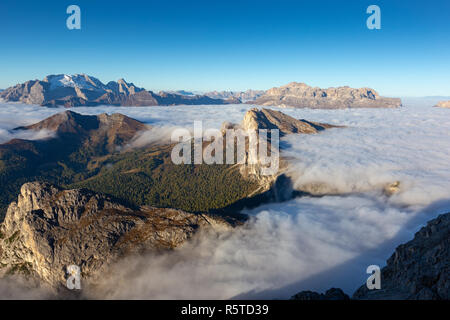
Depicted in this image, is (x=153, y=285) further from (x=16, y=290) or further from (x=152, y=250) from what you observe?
(x=16, y=290)

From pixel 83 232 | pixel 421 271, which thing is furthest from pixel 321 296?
pixel 83 232

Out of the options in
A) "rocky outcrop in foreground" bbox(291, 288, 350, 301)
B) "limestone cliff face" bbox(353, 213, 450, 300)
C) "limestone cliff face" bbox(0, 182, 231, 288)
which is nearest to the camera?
"limestone cliff face" bbox(353, 213, 450, 300)

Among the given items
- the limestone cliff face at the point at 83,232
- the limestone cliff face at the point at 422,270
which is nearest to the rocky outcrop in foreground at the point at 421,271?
the limestone cliff face at the point at 422,270

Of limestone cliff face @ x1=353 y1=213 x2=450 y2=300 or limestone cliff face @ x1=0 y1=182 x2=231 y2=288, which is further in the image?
limestone cliff face @ x1=0 y1=182 x2=231 y2=288

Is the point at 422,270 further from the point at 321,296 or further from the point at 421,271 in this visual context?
the point at 321,296

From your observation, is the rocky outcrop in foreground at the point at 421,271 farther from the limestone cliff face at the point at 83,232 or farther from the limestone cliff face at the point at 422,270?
the limestone cliff face at the point at 83,232

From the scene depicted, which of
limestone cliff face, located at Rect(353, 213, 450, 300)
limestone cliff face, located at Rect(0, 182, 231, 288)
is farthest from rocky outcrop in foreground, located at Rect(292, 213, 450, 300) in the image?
limestone cliff face, located at Rect(0, 182, 231, 288)

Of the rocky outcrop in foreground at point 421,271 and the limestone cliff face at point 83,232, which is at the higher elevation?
the rocky outcrop in foreground at point 421,271

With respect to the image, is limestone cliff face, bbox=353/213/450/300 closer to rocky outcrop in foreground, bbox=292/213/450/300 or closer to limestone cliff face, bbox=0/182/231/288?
rocky outcrop in foreground, bbox=292/213/450/300
